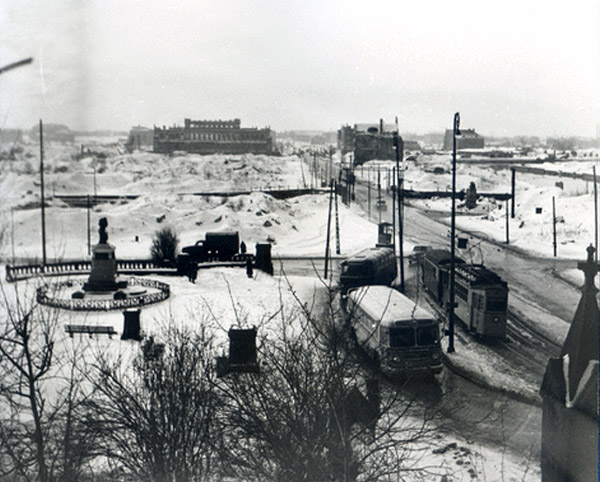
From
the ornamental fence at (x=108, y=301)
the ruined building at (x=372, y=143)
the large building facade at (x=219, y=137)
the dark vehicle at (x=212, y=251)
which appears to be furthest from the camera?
the ruined building at (x=372, y=143)

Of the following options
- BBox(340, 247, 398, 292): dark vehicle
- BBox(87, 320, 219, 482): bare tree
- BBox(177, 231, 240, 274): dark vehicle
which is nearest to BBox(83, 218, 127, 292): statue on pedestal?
BBox(177, 231, 240, 274): dark vehicle

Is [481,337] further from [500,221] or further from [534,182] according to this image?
[534,182]

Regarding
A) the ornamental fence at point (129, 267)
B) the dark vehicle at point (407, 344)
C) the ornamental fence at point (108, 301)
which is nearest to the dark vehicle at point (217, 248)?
the ornamental fence at point (129, 267)

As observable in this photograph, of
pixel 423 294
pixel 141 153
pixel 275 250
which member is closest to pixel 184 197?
pixel 141 153

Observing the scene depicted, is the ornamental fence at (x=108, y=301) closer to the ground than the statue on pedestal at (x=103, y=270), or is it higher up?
closer to the ground

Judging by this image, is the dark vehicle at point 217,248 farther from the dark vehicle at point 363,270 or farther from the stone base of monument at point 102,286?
the dark vehicle at point 363,270

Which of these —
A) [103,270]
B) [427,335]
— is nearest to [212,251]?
[103,270]

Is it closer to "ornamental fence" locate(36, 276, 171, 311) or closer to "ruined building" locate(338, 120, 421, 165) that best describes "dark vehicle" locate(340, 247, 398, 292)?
"ornamental fence" locate(36, 276, 171, 311)
